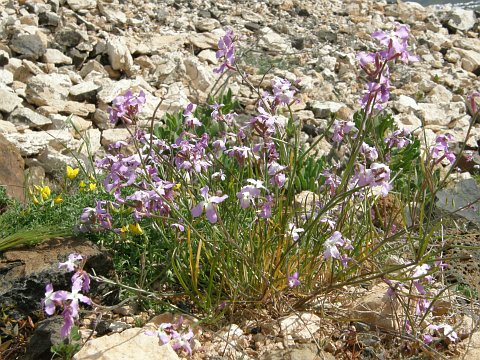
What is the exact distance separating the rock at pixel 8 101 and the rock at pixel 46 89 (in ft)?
0.60

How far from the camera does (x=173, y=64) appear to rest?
6773 mm

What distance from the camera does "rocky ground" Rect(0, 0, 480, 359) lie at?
5.43 metres

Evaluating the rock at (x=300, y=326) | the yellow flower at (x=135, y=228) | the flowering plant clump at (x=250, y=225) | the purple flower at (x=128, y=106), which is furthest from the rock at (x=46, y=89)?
the rock at (x=300, y=326)

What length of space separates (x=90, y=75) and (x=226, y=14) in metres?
2.90

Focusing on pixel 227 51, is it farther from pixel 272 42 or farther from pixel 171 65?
pixel 272 42

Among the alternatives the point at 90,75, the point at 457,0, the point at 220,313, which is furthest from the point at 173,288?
the point at 457,0

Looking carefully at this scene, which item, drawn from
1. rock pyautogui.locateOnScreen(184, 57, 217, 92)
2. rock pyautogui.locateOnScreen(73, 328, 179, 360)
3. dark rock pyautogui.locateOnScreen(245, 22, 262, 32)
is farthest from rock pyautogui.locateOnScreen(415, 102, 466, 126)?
rock pyautogui.locateOnScreen(73, 328, 179, 360)

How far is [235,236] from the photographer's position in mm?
2896

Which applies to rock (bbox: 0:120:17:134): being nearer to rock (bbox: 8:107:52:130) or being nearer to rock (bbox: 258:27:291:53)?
rock (bbox: 8:107:52:130)

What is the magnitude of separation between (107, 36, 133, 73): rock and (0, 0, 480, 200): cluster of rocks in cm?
1

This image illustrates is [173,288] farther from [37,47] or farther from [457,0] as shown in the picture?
[457,0]

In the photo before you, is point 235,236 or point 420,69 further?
point 420,69

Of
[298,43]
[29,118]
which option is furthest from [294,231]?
[298,43]

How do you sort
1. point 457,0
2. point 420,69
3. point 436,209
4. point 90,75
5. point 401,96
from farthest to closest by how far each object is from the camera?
point 457,0
point 420,69
point 401,96
point 90,75
point 436,209
